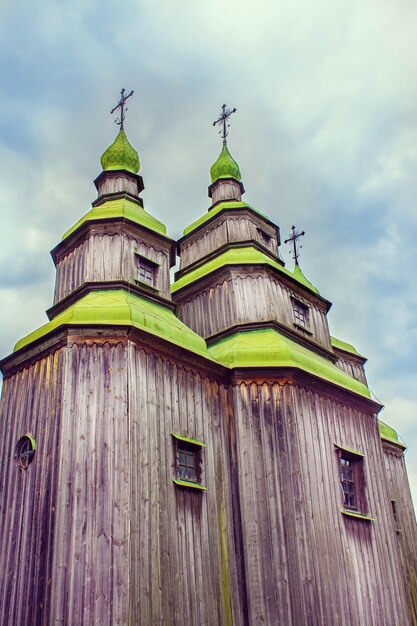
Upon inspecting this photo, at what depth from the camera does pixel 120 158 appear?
1930 cm

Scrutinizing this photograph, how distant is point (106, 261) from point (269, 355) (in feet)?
15.7

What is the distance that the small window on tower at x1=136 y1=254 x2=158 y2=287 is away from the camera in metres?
16.0

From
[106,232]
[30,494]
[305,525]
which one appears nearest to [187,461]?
[305,525]

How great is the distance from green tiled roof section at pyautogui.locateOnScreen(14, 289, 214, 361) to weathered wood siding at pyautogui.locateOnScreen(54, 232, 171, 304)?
728 mm

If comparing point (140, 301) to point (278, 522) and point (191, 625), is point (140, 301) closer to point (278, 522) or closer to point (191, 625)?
point (278, 522)

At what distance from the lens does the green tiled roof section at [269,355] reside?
1453 centimetres

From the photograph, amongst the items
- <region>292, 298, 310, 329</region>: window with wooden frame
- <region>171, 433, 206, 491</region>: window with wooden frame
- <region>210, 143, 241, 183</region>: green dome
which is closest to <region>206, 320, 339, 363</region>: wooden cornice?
<region>292, 298, 310, 329</region>: window with wooden frame

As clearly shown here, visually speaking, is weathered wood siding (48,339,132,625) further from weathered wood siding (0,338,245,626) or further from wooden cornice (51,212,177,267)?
wooden cornice (51,212,177,267)

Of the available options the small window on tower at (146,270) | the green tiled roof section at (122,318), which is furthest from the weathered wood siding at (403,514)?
the small window on tower at (146,270)

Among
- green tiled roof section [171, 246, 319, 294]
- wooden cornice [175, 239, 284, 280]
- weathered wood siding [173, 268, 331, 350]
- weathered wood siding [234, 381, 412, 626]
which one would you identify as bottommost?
weathered wood siding [234, 381, 412, 626]

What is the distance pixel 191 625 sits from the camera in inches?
448

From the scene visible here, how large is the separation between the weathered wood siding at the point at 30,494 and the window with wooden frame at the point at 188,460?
8.28 ft

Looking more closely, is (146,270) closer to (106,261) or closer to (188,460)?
(106,261)

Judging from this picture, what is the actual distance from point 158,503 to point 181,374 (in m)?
2.99
